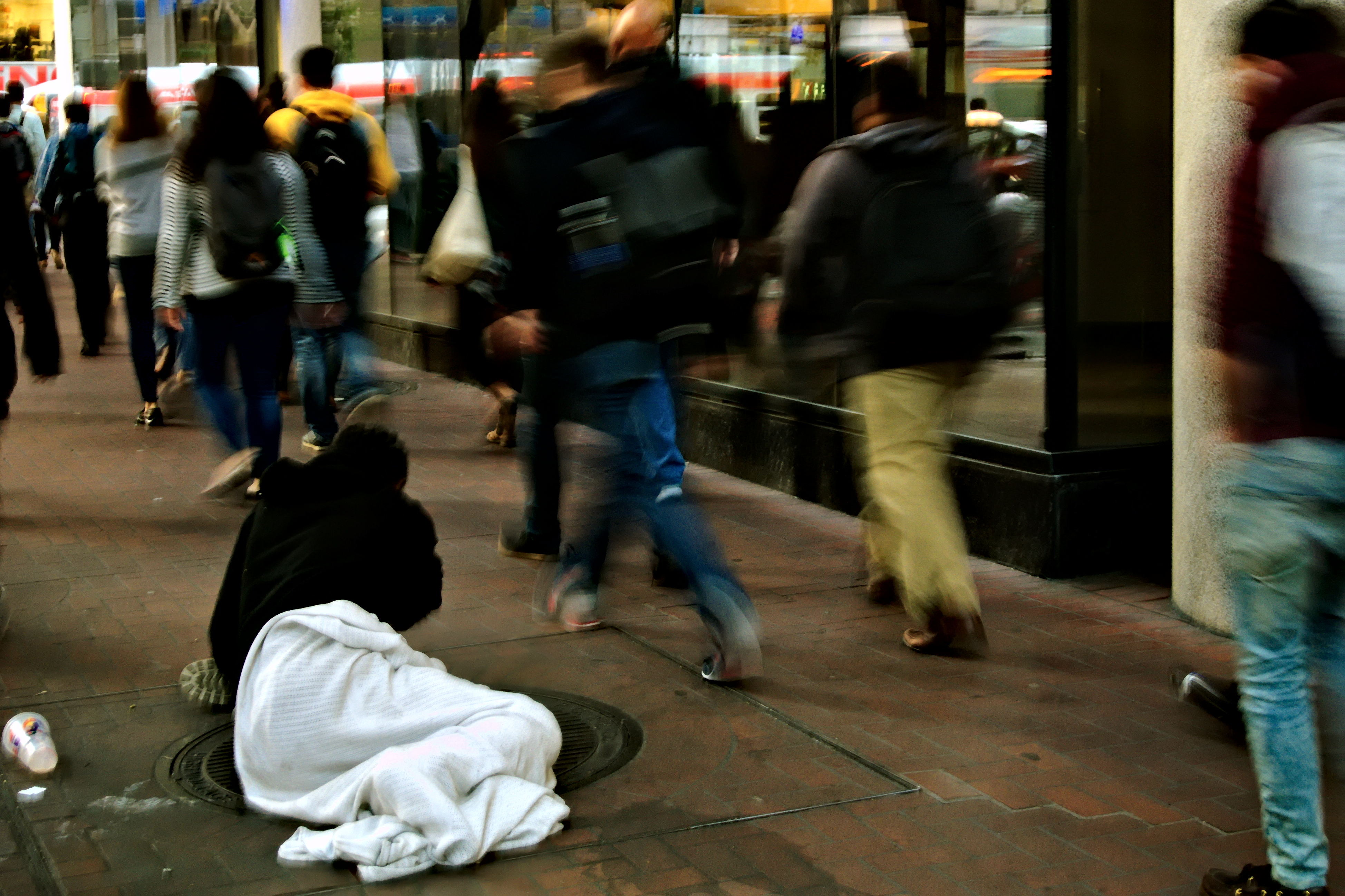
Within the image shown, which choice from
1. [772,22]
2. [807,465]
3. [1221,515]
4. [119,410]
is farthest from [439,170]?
[1221,515]

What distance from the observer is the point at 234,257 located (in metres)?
7.42

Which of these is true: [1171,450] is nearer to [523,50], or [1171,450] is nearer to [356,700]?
[356,700]

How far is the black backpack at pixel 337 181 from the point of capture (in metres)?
8.64

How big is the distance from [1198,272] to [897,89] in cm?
117

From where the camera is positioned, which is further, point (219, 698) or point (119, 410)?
point (119, 410)

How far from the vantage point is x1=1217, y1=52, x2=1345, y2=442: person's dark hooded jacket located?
3262 mm

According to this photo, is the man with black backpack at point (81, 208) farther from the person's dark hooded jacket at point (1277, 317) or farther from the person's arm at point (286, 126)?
the person's dark hooded jacket at point (1277, 317)

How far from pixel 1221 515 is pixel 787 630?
4.85 feet

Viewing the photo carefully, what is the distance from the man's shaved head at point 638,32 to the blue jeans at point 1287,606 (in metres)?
2.39

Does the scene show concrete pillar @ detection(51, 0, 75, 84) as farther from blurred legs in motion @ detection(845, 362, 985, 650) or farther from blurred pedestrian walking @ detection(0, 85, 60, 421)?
blurred legs in motion @ detection(845, 362, 985, 650)

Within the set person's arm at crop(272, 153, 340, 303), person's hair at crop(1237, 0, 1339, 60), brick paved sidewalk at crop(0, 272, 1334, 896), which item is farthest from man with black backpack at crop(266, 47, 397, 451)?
person's hair at crop(1237, 0, 1339, 60)

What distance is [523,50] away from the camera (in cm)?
1141

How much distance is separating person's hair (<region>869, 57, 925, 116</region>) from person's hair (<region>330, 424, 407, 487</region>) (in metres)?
1.91

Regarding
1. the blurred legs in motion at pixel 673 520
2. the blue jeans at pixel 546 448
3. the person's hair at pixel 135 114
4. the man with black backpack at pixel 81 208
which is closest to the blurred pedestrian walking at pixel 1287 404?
the blurred legs in motion at pixel 673 520
